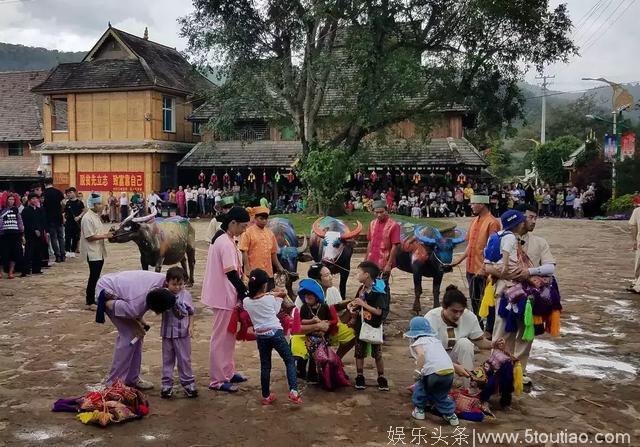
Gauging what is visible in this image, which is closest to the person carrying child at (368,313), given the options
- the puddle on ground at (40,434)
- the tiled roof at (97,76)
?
the puddle on ground at (40,434)

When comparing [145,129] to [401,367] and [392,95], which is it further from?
[401,367]

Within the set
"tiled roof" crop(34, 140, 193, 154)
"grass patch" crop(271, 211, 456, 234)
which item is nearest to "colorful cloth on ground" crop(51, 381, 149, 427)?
"grass patch" crop(271, 211, 456, 234)

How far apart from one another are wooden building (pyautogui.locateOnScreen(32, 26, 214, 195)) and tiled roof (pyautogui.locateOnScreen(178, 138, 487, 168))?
1.71 metres

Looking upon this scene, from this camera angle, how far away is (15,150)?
3400 centimetres

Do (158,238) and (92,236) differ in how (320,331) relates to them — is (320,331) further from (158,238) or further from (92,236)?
(158,238)

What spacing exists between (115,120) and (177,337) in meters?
27.1

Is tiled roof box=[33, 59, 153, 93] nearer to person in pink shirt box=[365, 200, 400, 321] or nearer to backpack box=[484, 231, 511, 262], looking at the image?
person in pink shirt box=[365, 200, 400, 321]

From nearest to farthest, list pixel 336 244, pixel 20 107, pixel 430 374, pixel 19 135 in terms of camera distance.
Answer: pixel 430 374 → pixel 336 244 → pixel 19 135 → pixel 20 107

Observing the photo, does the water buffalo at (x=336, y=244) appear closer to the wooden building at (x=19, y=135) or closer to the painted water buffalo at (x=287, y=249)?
the painted water buffalo at (x=287, y=249)

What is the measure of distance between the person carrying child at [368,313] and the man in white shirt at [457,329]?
62 centimetres

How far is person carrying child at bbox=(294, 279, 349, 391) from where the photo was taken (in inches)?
240

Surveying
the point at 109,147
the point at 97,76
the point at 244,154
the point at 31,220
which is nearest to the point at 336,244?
the point at 31,220

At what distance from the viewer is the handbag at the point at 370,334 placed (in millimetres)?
6066

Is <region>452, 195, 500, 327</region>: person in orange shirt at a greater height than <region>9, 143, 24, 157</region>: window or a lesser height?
lesser
